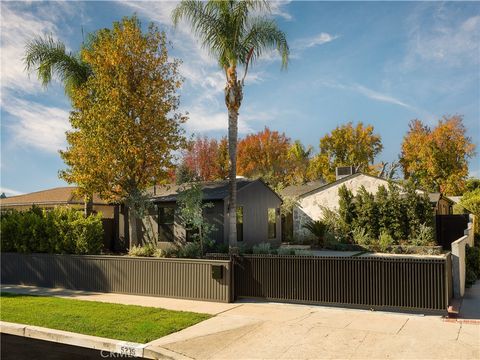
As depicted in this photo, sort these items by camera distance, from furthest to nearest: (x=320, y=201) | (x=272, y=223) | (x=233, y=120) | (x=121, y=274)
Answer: (x=320, y=201)
(x=272, y=223)
(x=233, y=120)
(x=121, y=274)

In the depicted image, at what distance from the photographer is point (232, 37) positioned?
50.6ft

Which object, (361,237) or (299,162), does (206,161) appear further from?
(361,237)

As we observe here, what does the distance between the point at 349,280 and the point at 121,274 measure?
7.50 metres

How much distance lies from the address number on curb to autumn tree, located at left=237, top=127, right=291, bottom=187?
45827 millimetres

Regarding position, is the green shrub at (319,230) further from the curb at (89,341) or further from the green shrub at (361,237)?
the curb at (89,341)

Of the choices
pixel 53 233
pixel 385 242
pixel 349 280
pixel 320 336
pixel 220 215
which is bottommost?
pixel 320 336

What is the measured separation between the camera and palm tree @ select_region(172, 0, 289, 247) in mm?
15422

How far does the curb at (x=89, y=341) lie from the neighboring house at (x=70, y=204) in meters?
10.7

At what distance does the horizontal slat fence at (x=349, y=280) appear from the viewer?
431 inches

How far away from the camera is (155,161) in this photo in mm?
18781

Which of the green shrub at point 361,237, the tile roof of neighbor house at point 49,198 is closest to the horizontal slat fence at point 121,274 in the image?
the tile roof of neighbor house at point 49,198

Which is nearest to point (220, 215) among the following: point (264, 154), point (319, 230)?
point (319, 230)

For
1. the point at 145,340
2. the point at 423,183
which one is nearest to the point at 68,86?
the point at 145,340

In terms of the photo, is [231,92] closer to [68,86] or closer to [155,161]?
[155,161]
